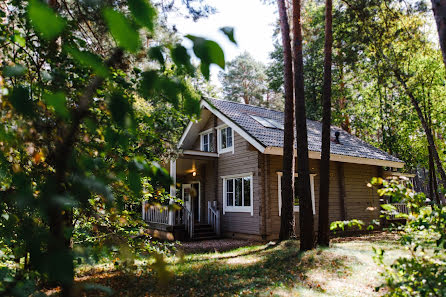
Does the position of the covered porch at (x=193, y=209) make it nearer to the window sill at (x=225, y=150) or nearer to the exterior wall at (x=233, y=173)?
the exterior wall at (x=233, y=173)

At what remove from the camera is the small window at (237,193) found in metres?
13.0

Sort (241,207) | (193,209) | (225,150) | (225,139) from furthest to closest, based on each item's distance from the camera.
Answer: (225,139)
(225,150)
(241,207)
(193,209)

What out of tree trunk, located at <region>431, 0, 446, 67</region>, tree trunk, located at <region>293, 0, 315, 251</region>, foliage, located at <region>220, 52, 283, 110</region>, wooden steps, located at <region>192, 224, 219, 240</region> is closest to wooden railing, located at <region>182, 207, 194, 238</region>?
wooden steps, located at <region>192, 224, 219, 240</region>

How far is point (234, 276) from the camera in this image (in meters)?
6.36

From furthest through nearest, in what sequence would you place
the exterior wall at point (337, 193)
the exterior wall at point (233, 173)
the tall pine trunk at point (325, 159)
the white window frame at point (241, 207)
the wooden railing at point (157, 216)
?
the wooden railing at point (157, 216) < the white window frame at point (241, 207) < the exterior wall at point (233, 173) < the exterior wall at point (337, 193) < the tall pine trunk at point (325, 159)

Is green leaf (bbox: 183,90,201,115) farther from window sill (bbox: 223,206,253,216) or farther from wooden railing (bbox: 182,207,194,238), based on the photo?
wooden railing (bbox: 182,207,194,238)

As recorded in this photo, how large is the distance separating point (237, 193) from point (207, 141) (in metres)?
3.77

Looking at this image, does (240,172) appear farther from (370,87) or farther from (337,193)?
(370,87)

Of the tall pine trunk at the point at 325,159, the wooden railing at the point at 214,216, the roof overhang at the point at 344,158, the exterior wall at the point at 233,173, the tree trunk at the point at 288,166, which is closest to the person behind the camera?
the tall pine trunk at the point at 325,159

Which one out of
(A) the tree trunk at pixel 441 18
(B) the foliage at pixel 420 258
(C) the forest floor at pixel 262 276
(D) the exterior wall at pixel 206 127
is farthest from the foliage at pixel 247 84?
(B) the foliage at pixel 420 258

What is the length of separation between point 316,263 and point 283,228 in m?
3.22

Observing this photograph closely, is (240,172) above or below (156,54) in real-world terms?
above

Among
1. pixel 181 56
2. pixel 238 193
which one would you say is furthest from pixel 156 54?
pixel 238 193

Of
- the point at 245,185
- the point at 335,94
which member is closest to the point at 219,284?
the point at 245,185
